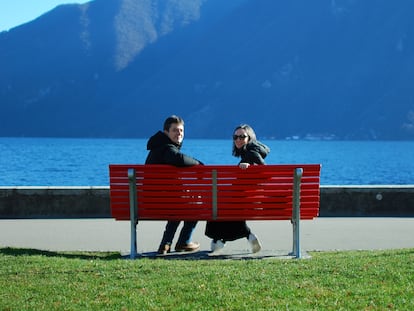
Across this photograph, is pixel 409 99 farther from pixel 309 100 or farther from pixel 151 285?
pixel 151 285

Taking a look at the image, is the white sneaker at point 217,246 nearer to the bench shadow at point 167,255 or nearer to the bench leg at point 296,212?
the bench shadow at point 167,255

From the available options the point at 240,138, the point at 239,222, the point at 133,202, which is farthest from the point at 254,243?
the point at 133,202

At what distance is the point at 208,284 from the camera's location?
17.9ft

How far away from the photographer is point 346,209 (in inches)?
460

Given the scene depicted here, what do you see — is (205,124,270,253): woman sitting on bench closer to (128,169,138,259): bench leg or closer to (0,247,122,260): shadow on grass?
(128,169,138,259): bench leg

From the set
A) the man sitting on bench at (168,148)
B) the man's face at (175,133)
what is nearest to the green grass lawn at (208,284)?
the man sitting on bench at (168,148)

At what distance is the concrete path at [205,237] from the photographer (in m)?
8.53

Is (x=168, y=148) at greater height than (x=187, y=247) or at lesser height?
greater

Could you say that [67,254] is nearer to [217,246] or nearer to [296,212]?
[217,246]

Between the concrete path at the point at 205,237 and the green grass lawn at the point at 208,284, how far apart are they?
1.44 meters

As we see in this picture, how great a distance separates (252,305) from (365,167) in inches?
3049

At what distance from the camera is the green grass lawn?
4930 mm

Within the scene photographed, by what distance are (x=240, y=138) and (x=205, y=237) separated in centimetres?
188

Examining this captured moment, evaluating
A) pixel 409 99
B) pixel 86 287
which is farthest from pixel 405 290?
pixel 409 99
